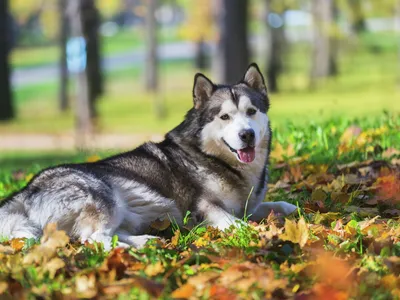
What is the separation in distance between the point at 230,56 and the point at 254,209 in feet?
52.8

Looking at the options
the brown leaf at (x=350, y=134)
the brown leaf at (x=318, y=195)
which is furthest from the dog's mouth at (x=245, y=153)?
the brown leaf at (x=350, y=134)

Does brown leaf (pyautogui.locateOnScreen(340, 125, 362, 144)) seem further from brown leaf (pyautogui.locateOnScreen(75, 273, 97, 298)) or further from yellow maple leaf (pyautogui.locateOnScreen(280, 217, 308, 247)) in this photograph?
brown leaf (pyautogui.locateOnScreen(75, 273, 97, 298))

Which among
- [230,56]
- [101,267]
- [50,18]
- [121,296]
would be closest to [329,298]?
[121,296]

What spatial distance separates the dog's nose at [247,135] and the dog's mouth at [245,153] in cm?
13

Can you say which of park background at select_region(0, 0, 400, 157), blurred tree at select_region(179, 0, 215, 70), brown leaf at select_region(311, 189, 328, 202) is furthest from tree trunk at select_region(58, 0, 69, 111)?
brown leaf at select_region(311, 189, 328, 202)

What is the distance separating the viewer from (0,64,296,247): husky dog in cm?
532

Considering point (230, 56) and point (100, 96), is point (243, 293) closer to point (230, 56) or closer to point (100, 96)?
point (230, 56)

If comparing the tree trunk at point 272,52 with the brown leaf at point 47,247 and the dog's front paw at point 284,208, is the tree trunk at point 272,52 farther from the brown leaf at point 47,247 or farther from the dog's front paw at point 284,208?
the brown leaf at point 47,247

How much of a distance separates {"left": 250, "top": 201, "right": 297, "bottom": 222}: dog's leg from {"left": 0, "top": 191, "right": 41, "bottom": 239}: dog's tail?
6.07 feet

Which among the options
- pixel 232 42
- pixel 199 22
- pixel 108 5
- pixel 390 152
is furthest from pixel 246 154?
pixel 108 5

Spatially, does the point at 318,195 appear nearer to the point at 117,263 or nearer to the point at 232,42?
the point at 117,263

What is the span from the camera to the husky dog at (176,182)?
209 inches

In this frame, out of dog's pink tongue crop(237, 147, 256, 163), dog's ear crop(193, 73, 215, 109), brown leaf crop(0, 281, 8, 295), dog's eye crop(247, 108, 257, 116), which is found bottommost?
brown leaf crop(0, 281, 8, 295)

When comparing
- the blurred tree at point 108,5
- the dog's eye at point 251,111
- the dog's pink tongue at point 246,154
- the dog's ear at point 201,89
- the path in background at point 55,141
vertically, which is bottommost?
the path in background at point 55,141
